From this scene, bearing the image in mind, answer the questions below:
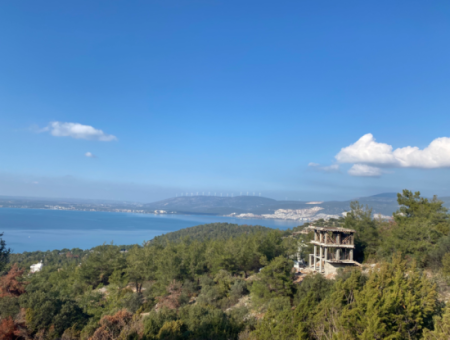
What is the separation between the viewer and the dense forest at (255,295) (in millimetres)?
7957

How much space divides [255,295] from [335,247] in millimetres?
7595

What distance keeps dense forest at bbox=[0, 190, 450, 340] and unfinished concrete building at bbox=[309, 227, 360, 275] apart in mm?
1616

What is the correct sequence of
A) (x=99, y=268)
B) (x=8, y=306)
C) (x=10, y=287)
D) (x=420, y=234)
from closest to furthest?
1. (x=8, y=306)
2. (x=10, y=287)
3. (x=420, y=234)
4. (x=99, y=268)

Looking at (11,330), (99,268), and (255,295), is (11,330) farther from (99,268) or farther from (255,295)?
(99,268)

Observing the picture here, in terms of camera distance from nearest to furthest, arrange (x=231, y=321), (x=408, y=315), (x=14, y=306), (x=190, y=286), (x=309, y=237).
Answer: (x=408, y=315) < (x=231, y=321) < (x=14, y=306) < (x=190, y=286) < (x=309, y=237)

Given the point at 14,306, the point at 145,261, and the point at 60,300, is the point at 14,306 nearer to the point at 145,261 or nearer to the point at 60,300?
the point at 60,300

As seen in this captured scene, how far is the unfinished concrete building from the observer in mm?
19391

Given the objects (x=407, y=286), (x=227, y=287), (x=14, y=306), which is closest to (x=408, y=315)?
(x=407, y=286)

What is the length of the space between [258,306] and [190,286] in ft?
23.2

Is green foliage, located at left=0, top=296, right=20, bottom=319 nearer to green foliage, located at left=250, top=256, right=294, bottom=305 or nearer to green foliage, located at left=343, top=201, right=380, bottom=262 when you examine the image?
green foliage, located at left=250, top=256, right=294, bottom=305

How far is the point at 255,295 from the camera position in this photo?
15734 mm

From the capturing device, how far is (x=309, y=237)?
1180 inches

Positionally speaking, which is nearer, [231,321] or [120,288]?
[231,321]

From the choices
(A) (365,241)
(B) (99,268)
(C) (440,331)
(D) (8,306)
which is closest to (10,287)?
(D) (8,306)
